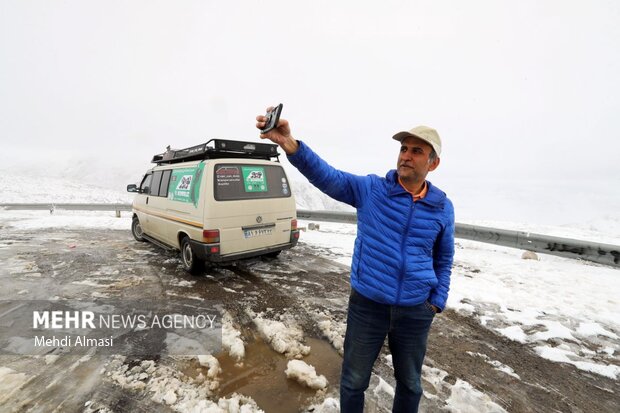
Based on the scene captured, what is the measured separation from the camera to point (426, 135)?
1.77m

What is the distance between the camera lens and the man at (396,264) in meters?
1.79

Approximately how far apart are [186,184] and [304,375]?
4012 millimetres

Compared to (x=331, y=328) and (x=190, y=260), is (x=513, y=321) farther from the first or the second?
(x=190, y=260)

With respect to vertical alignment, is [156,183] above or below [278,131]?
below

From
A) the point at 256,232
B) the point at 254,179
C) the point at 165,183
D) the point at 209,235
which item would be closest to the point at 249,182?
the point at 254,179

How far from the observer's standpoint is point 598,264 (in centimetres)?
598

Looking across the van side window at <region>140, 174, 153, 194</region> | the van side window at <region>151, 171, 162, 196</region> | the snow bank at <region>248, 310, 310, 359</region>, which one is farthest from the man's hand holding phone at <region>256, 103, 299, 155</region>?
the van side window at <region>140, 174, 153, 194</region>

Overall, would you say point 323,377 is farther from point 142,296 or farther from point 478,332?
point 142,296

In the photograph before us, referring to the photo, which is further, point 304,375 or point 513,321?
point 513,321

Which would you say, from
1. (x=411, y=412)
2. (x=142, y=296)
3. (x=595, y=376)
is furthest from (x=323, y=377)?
(x=142, y=296)

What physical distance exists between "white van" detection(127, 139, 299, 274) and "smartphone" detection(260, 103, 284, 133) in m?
3.11

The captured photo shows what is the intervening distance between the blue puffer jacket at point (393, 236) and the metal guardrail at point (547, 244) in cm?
635

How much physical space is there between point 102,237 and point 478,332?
9938mm

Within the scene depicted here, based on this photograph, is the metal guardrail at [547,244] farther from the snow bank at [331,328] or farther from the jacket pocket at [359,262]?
the jacket pocket at [359,262]
